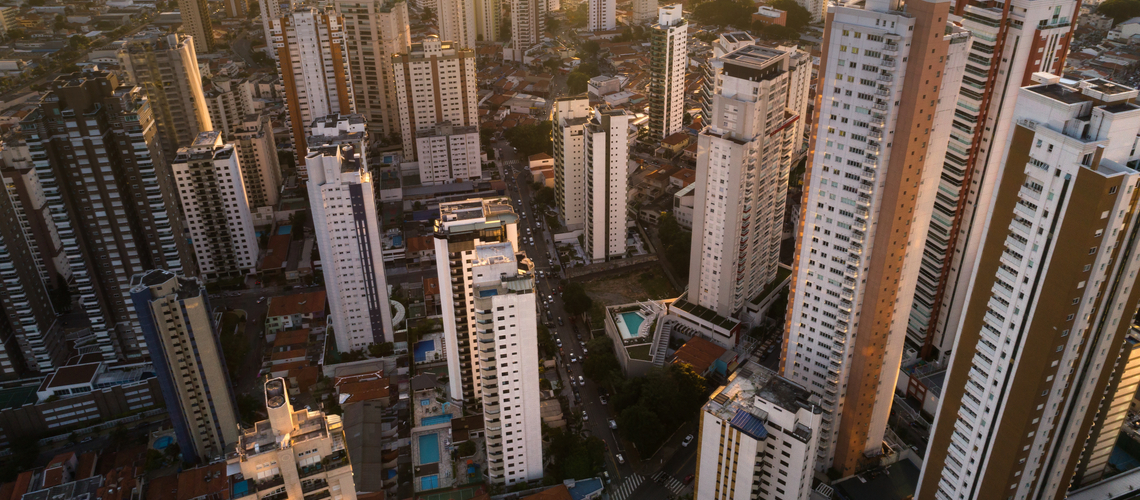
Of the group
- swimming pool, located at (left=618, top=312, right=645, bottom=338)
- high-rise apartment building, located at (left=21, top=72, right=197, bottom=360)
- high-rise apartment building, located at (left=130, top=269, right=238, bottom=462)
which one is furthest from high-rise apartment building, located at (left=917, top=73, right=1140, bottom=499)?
high-rise apartment building, located at (left=21, top=72, right=197, bottom=360)

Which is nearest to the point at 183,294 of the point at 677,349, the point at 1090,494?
the point at 677,349

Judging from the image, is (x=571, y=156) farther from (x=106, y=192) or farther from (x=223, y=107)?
(x=223, y=107)

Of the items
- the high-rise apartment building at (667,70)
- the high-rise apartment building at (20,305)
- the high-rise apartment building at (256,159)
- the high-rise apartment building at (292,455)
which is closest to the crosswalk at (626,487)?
the high-rise apartment building at (292,455)

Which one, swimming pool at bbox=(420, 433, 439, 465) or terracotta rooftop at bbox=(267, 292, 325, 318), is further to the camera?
terracotta rooftop at bbox=(267, 292, 325, 318)

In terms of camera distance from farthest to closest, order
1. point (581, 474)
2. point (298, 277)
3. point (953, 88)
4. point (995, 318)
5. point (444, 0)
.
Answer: point (444, 0) → point (298, 277) → point (581, 474) → point (953, 88) → point (995, 318)

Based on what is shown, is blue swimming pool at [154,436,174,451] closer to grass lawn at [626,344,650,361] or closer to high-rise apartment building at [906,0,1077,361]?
grass lawn at [626,344,650,361]

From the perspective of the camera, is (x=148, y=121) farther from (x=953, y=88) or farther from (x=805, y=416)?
(x=953, y=88)
